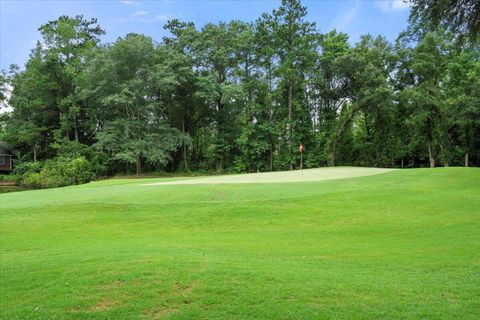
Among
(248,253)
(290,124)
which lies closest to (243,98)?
(290,124)

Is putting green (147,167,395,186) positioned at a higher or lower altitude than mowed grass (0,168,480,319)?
higher

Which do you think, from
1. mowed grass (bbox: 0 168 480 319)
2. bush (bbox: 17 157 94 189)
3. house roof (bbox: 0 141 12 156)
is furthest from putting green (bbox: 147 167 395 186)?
house roof (bbox: 0 141 12 156)

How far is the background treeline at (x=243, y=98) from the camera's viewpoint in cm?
3856

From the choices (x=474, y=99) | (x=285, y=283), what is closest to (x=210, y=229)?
(x=285, y=283)

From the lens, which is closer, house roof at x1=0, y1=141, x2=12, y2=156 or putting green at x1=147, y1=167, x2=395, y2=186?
putting green at x1=147, y1=167, x2=395, y2=186

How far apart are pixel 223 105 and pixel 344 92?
14.5 metres

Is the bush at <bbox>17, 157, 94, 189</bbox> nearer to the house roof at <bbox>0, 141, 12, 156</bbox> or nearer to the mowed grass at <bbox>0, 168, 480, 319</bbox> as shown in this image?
the house roof at <bbox>0, 141, 12, 156</bbox>

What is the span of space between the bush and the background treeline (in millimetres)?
1465

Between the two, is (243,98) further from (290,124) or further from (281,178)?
(281,178)

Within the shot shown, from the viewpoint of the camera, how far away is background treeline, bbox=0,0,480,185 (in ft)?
127

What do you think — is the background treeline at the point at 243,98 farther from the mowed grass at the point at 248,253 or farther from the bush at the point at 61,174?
the mowed grass at the point at 248,253

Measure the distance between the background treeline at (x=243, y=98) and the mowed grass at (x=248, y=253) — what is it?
22.2m

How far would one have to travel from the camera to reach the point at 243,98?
148ft

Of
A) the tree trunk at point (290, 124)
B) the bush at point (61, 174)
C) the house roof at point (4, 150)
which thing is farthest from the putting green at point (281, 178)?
the house roof at point (4, 150)
